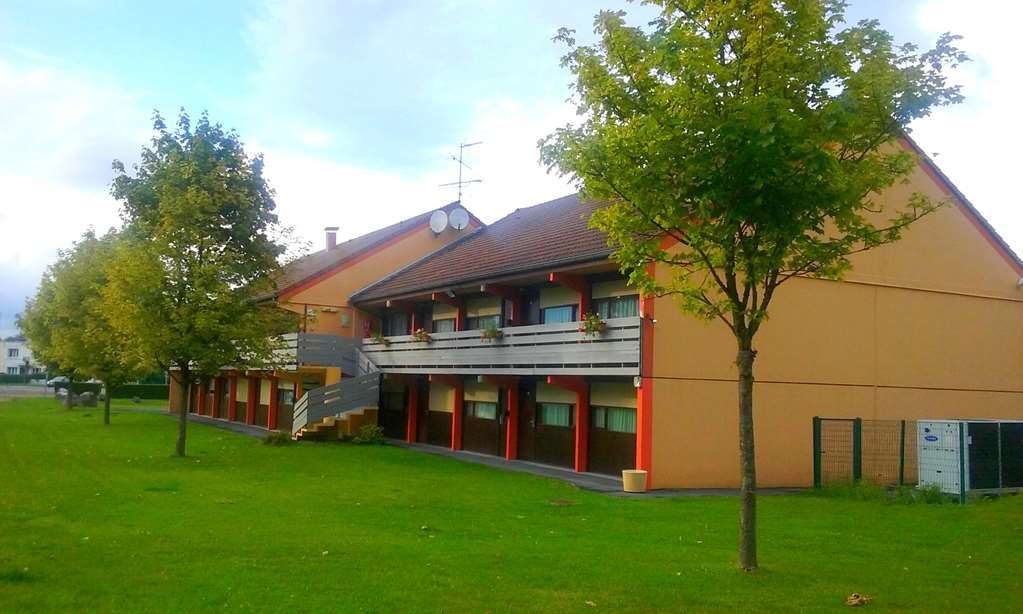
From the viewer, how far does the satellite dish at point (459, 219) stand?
36000 mm

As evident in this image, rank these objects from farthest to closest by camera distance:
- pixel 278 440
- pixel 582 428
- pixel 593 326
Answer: pixel 278 440 → pixel 582 428 → pixel 593 326

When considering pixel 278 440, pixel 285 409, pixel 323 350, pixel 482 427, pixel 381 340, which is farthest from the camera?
pixel 285 409

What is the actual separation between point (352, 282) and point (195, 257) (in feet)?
40.1

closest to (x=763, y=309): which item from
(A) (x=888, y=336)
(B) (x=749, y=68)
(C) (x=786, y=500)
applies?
(B) (x=749, y=68)

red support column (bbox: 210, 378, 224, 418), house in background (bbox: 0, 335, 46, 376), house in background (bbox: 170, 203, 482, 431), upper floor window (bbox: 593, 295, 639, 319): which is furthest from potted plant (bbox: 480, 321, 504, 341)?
house in background (bbox: 0, 335, 46, 376)

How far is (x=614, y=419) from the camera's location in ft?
69.6

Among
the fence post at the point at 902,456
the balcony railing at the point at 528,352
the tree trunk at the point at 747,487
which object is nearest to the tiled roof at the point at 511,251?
the balcony railing at the point at 528,352

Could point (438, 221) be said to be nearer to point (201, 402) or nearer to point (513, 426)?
point (513, 426)

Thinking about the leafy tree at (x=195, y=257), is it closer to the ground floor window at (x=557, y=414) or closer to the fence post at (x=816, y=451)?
the ground floor window at (x=557, y=414)

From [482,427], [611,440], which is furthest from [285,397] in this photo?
[611,440]

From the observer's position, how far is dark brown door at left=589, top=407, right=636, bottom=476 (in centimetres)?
2052

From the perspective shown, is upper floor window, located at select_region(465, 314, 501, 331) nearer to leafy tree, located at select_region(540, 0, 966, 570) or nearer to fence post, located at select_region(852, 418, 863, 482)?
fence post, located at select_region(852, 418, 863, 482)

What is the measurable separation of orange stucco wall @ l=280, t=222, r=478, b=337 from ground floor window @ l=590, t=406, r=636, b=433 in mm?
13196

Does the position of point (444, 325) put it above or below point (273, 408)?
above
